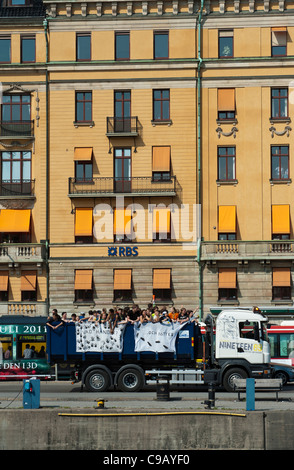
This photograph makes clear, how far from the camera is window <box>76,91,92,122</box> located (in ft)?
181

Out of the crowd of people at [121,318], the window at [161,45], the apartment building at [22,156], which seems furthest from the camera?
the window at [161,45]

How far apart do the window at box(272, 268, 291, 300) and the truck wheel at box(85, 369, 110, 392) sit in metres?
20.8

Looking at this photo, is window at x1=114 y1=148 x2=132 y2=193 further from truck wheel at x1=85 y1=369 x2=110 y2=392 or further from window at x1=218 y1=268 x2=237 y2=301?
truck wheel at x1=85 y1=369 x2=110 y2=392

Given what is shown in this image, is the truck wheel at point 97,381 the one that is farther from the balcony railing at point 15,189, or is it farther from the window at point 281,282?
the balcony railing at point 15,189

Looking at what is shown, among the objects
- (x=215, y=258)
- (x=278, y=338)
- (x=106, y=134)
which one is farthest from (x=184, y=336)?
(x=106, y=134)

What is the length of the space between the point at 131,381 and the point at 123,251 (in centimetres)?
1963

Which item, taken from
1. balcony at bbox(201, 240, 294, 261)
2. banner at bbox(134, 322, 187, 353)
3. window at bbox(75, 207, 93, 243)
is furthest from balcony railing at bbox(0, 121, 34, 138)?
banner at bbox(134, 322, 187, 353)

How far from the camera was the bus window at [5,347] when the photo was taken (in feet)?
132

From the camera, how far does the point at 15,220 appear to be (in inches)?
2151

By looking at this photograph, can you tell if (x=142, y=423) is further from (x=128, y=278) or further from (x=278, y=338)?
(x=128, y=278)

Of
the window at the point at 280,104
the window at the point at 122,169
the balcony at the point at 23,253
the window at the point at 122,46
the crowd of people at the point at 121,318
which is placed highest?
the window at the point at 122,46

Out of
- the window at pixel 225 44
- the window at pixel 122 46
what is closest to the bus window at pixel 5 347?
the window at pixel 122 46

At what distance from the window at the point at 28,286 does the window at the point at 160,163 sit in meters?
9.51

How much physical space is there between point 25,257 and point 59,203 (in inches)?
155
